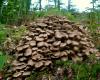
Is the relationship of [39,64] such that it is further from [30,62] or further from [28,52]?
[28,52]

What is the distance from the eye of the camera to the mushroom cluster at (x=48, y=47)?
525 centimetres

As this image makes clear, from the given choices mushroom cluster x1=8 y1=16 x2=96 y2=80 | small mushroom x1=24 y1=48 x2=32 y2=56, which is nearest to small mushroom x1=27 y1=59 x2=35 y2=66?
mushroom cluster x1=8 y1=16 x2=96 y2=80

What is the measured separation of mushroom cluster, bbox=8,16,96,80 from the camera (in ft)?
17.2

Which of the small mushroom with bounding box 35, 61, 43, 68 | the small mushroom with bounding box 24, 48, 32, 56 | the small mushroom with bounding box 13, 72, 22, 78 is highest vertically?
the small mushroom with bounding box 24, 48, 32, 56

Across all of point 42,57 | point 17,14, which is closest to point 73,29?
point 42,57

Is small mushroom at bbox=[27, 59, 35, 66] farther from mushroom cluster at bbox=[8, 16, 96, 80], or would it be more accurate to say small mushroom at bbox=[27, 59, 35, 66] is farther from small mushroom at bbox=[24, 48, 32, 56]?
small mushroom at bbox=[24, 48, 32, 56]

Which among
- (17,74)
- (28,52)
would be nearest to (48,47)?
(28,52)

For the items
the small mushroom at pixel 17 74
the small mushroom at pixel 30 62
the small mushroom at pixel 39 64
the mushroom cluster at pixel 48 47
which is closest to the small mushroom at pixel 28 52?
the mushroom cluster at pixel 48 47

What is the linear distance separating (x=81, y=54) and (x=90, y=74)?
518mm

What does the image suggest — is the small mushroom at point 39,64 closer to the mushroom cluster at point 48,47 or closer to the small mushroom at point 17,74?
the mushroom cluster at point 48,47

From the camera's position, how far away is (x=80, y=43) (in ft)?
18.1

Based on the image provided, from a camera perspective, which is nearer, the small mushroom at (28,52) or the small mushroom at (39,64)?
the small mushroom at (39,64)

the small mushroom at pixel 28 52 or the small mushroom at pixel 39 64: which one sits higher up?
the small mushroom at pixel 28 52

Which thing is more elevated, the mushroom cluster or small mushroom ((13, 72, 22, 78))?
the mushroom cluster
